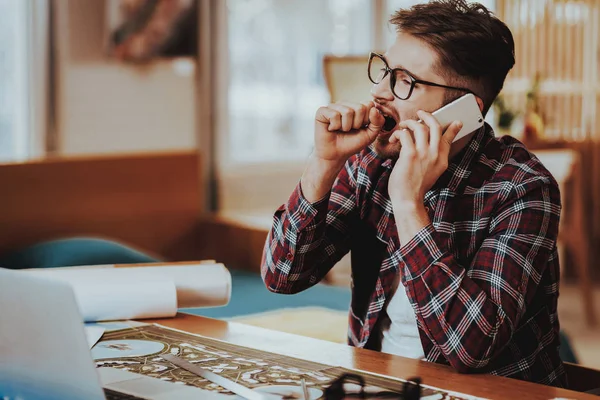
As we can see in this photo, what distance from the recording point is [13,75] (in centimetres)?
400

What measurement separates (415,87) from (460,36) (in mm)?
120

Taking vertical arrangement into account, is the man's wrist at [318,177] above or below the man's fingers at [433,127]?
below

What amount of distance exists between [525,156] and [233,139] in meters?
3.41

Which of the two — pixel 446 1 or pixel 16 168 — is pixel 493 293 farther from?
pixel 16 168

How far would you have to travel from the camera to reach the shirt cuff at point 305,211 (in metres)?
1.59

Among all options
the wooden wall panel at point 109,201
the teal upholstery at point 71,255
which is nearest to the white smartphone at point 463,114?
the teal upholstery at point 71,255

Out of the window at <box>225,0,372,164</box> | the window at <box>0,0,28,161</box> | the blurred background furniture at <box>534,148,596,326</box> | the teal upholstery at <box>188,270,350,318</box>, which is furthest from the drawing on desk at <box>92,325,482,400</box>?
the blurred background furniture at <box>534,148,596,326</box>

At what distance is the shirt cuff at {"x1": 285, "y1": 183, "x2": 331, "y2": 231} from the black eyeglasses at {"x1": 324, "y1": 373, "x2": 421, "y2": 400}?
0.50 meters

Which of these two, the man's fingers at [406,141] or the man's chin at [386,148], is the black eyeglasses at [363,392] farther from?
the man's chin at [386,148]

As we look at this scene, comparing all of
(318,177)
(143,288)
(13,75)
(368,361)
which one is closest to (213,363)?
(368,361)

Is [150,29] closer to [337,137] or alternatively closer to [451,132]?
[337,137]

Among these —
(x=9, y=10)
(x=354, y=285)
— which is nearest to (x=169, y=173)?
(x=9, y=10)

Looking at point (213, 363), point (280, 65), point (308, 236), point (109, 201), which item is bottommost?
point (109, 201)

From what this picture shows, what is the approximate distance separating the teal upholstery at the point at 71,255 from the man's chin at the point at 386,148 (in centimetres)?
177
